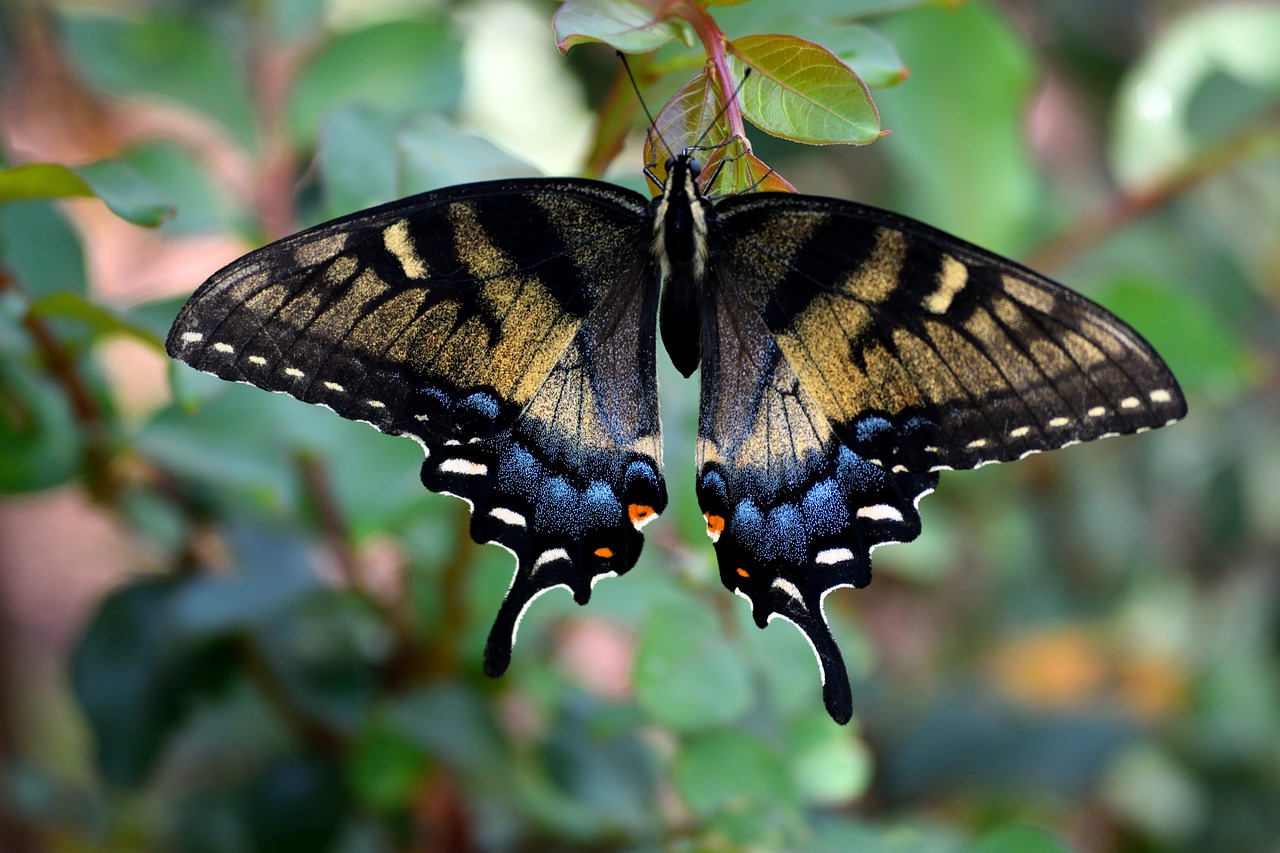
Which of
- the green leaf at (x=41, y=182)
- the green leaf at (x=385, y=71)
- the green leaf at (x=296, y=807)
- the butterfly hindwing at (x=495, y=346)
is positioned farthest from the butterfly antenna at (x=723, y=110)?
the green leaf at (x=296, y=807)

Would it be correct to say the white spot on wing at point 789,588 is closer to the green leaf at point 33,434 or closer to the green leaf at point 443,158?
the green leaf at point 443,158

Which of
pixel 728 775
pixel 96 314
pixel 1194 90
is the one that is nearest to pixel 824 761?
pixel 728 775

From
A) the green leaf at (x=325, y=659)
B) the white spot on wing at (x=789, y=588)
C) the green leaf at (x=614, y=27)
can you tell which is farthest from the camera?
the green leaf at (x=325, y=659)

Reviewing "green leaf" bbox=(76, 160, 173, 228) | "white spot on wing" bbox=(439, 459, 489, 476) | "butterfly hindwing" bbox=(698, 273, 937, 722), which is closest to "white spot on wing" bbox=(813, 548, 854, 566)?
"butterfly hindwing" bbox=(698, 273, 937, 722)

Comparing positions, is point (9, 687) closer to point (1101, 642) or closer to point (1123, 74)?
point (1101, 642)

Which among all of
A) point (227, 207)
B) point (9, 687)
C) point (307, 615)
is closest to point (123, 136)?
point (9, 687)
